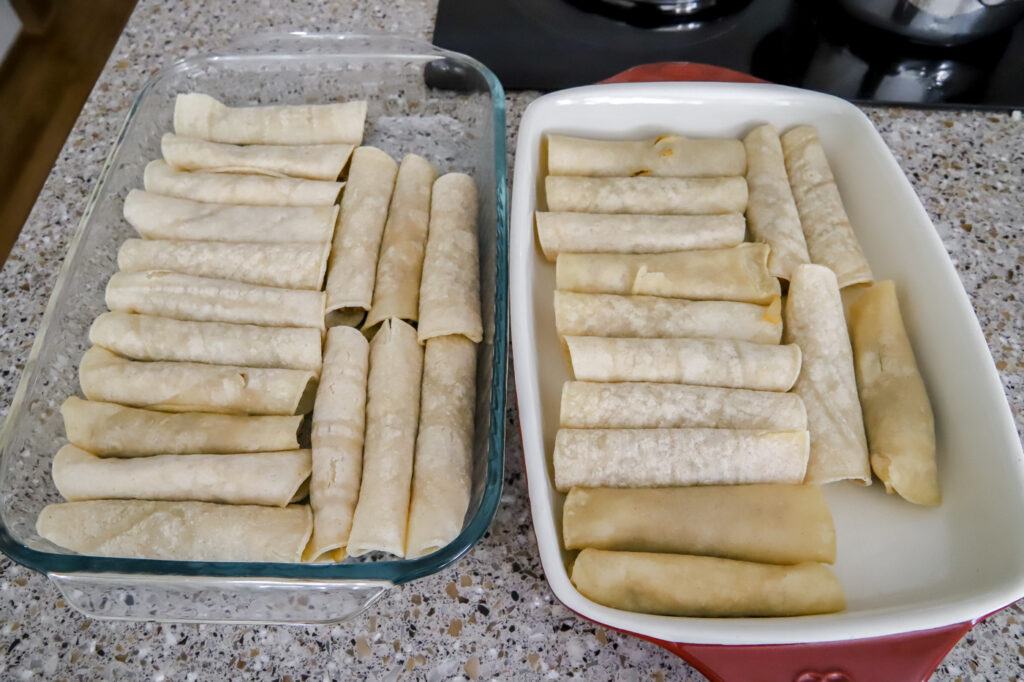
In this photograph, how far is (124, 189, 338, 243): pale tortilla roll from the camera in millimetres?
1158

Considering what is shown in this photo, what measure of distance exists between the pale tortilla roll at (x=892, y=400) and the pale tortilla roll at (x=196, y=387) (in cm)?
79

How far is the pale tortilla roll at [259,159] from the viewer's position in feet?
4.04

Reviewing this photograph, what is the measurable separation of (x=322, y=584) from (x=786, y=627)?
491mm

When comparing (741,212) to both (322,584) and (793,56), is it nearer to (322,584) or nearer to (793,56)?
(793,56)

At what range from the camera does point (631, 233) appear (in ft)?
3.67

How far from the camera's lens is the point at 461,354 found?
1.02 meters

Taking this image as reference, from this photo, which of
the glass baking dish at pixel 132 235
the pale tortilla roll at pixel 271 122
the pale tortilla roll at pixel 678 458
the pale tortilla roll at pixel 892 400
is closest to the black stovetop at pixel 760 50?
the glass baking dish at pixel 132 235

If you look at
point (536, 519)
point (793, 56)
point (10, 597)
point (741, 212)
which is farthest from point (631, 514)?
point (793, 56)

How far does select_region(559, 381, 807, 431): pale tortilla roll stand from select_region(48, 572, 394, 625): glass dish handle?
1.12 feet

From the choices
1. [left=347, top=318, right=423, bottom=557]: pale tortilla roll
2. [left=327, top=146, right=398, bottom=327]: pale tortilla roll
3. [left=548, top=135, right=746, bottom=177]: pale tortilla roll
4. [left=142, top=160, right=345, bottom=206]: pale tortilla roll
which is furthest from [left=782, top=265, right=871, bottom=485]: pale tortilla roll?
[left=142, top=160, right=345, bottom=206]: pale tortilla roll

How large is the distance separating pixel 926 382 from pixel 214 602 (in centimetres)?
96

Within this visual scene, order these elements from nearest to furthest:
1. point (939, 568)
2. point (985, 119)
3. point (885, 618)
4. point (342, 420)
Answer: point (885, 618) → point (939, 568) → point (342, 420) → point (985, 119)

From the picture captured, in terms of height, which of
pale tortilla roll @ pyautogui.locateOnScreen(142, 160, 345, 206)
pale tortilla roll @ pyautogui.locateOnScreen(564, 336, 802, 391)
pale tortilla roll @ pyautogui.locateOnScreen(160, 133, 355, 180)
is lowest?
pale tortilla roll @ pyautogui.locateOnScreen(142, 160, 345, 206)

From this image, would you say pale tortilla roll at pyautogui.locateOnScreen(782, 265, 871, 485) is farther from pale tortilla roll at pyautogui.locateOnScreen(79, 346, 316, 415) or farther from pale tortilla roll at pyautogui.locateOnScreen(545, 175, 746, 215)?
pale tortilla roll at pyautogui.locateOnScreen(79, 346, 316, 415)
